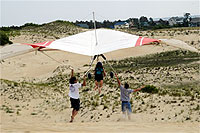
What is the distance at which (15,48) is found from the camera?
32.0 feet

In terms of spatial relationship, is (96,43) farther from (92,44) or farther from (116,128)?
(116,128)

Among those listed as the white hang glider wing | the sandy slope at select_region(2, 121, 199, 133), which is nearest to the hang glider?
the white hang glider wing

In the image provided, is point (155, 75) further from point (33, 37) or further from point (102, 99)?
point (33, 37)

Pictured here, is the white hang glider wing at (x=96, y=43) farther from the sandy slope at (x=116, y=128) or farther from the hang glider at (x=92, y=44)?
the sandy slope at (x=116, y=128)

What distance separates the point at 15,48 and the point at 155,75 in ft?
49.4

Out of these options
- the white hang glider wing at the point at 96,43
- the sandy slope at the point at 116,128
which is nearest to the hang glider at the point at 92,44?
the white hang glider wing at the point at 96,43

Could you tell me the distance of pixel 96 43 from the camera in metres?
10.2

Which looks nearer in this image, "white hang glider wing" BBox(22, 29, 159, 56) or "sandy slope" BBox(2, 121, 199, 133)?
"sandy slope" BBox(2, 121, 199, 133)

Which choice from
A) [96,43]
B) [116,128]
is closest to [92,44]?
[96,43]

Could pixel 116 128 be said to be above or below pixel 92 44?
below

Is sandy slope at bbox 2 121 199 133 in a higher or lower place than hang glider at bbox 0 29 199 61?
lower

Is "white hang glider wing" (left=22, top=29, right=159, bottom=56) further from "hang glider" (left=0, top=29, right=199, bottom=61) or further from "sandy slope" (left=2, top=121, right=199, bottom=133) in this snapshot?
"sandy slope" (left=2, top=121, right=199, bottom=133)

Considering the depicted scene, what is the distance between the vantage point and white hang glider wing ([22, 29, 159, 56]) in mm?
9477

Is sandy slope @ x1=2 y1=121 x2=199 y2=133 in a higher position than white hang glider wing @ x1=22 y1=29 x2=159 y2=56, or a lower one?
lower
